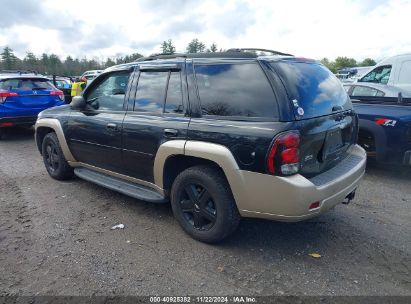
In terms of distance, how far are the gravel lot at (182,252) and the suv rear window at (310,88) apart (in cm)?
135

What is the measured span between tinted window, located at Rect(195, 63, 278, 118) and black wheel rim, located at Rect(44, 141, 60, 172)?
2998 millimetres

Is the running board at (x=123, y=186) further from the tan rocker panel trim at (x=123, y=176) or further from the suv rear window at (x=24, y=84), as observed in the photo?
the suv rear window at (x=24, y=84)

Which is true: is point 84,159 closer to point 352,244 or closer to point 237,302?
point 237,302

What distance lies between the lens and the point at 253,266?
2.97m

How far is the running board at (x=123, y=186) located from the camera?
365cm

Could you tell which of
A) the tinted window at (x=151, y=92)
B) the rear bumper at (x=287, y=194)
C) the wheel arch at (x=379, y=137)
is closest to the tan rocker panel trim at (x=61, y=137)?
the tinted window at (x=151, y=92)

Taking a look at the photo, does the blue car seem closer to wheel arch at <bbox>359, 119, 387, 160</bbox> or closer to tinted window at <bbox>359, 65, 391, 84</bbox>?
wheel arch at <bbox>359, 119, 387, 160</bbox>

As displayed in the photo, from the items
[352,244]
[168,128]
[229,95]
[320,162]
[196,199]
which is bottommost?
[352,244]

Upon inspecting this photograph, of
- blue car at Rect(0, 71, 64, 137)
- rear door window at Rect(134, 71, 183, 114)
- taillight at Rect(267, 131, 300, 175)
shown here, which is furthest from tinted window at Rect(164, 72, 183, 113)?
blue car at Rect(0, 71, 64, 137)

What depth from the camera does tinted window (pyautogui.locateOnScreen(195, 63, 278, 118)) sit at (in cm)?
285

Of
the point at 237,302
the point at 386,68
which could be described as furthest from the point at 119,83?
the point at 386,68

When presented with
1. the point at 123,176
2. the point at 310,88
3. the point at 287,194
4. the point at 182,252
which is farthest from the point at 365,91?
the point at 182,252

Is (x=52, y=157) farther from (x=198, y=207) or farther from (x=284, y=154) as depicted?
(x=284, y=154)

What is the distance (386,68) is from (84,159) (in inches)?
332
